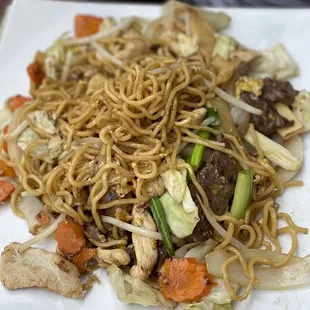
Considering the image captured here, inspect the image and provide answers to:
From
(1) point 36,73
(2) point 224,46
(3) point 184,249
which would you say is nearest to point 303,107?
(2) point 224,46

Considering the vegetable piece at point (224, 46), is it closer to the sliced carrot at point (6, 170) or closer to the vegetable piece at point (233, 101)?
the vegetable piece at point (233, 101)

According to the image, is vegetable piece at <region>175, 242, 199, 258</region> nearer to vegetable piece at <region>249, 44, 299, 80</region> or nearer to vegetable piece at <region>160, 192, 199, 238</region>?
vegetable piece at <region>160, 192, 199, 238</region>

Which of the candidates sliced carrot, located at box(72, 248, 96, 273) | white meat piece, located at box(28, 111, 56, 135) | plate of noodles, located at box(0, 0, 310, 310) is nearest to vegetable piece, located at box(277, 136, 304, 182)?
plate of noodles, located at box(0, 0, 310, 310)

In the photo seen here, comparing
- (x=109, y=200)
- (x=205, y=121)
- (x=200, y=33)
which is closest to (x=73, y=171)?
(x=109, y=200)

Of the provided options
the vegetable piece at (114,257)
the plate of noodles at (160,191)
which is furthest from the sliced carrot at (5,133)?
the vegetable piece at (114,257)

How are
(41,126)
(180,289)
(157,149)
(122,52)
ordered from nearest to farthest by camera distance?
(180,289) < (157,149) < (41,126) < (122,52)

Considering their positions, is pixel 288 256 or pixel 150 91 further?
pixel 150 91

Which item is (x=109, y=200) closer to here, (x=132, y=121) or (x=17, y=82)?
(x=132, y=121)
